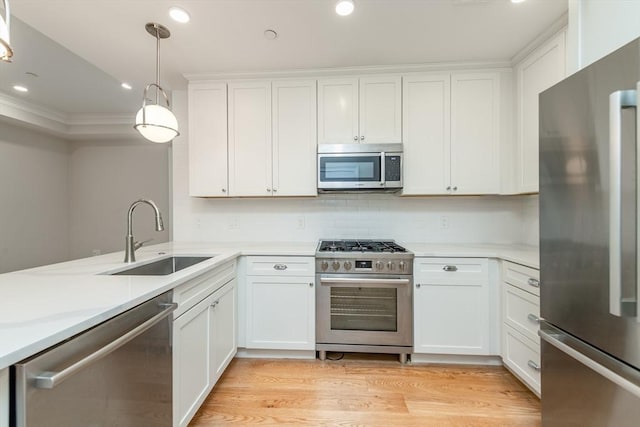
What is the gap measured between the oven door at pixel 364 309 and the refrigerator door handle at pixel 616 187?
1.42 m

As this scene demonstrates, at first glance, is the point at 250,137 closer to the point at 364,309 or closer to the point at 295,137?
the point at 295,137

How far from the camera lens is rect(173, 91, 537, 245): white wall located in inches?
106

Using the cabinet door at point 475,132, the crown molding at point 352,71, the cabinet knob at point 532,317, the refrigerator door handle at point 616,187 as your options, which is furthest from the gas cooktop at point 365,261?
the crown molding at point 352,71

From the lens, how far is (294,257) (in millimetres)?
2217

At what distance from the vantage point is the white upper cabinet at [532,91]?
1925mm

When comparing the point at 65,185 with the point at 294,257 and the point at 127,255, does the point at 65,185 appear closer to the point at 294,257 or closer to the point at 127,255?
the point at 127,255

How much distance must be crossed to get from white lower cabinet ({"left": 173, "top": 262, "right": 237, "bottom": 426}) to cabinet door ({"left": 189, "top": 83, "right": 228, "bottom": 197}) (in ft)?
3.04

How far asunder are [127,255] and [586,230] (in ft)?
7.47

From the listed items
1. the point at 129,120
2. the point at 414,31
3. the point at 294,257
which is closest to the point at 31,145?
the point at 129,120

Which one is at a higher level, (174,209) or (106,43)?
(106,43)

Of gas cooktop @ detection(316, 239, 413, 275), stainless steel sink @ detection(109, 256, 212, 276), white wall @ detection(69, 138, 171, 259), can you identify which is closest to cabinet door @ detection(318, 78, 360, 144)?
gas cooktop @ detection(316, 239, 413, 275)

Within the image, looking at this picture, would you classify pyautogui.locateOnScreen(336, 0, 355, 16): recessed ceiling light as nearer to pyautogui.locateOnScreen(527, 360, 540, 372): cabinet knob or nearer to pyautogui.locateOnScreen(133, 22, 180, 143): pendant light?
pyautogui.locateOnScreen(133, 22, 180, 143): pendant light

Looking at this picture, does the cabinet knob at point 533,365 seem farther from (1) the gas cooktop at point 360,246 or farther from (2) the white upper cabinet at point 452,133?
(2) the white upper cabinet at point 452,133

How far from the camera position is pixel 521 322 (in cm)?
185
